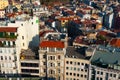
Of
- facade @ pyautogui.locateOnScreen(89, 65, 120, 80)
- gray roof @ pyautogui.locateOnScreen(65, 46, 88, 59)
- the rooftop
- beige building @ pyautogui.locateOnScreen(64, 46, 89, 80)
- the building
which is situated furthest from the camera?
the rooftop

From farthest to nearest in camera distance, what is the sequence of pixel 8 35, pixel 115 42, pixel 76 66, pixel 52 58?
pixel 115 42 → pixel 8 35 → pixel 76 66 → pixel 52 58

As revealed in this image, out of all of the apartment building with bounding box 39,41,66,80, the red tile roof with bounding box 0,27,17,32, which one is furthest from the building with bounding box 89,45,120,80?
the red tile roof with bounding box 0,27,17,32

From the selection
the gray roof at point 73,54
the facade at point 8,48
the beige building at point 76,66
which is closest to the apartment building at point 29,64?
the facade at point 8,48

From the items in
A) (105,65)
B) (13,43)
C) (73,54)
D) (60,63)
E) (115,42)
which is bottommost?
(60,63)

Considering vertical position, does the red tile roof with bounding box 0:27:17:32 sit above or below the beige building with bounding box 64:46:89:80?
above

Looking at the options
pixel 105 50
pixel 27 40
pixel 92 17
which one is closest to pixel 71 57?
pixel 105 50

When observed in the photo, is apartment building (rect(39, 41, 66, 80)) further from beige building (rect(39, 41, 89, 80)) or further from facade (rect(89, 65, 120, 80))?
facade (rect(89, 65, 120, 80))

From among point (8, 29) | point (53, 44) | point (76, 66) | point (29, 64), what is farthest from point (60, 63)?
point (8, 29)

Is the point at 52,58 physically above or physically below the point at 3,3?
below

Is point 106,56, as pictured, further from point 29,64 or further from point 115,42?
point 29,64
